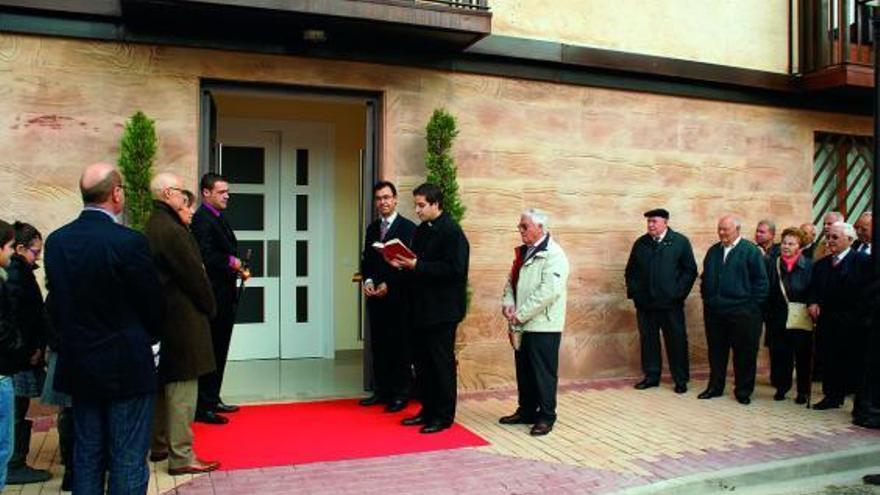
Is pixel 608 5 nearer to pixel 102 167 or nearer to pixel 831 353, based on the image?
pixel 831 353

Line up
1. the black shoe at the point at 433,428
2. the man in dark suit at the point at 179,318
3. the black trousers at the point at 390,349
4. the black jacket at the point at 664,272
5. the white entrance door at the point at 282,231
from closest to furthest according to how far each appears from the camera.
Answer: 1. the man in dark suit at the point at 179,318
2. the black shoe at the point at 433,428
3. the black trousers at the point at 390,349
4. the black jacket at the point at 664,272
5. the white entrance door at the point at 282,231

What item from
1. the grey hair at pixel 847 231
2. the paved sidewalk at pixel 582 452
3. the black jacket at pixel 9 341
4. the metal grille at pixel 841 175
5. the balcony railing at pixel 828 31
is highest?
the balcony railing at pixel 828 31

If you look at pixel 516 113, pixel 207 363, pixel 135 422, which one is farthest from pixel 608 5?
pixel 135 422

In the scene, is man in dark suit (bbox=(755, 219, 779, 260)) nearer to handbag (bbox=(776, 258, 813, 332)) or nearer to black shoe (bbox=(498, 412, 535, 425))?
handbag (bbox=(776, 258, 813, 332))

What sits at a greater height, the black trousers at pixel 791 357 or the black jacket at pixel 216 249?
the black jacket at pixel 216 249

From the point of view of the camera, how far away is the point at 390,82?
7516 mm

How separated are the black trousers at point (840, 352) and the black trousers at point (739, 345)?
60cm

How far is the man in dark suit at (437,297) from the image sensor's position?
593 cm

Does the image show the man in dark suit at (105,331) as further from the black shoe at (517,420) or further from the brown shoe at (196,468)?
the black shoe at (517,420)

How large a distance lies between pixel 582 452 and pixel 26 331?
12.3ft

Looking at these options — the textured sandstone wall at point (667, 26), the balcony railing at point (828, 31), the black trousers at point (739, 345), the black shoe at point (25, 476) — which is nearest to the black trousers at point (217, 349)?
the black shoe at point (25, 476)

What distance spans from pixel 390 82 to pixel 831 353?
487 centimetres

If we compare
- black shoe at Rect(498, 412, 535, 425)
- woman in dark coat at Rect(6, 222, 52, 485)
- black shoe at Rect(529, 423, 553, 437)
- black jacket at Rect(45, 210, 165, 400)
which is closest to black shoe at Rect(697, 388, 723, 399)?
black shoe at Rect(498, 412, 535, 425)

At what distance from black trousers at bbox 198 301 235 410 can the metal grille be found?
7489mm
